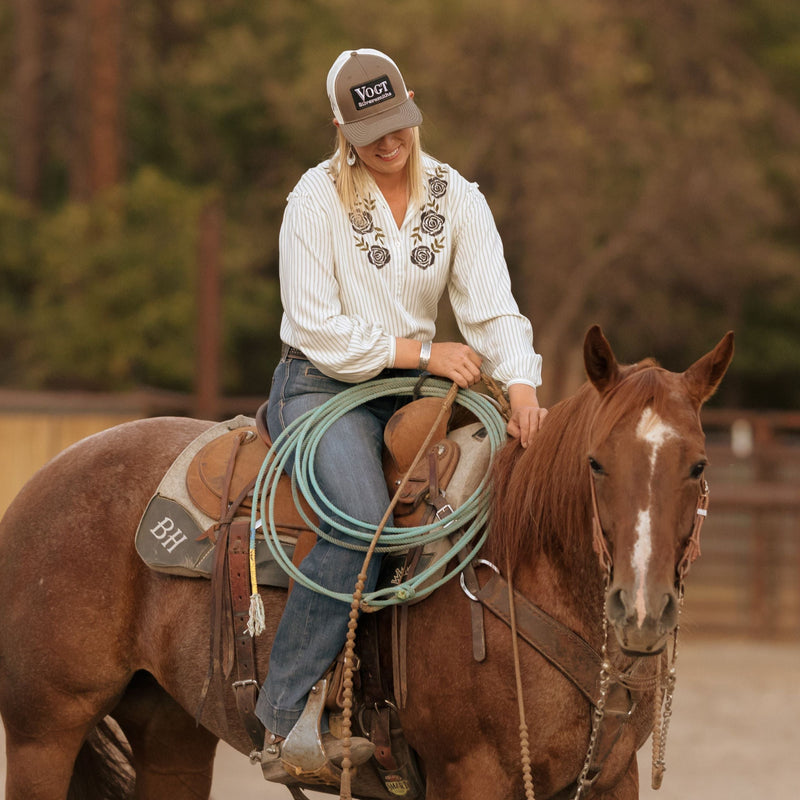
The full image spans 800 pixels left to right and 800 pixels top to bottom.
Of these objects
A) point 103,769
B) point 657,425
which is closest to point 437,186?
→ point 657,425

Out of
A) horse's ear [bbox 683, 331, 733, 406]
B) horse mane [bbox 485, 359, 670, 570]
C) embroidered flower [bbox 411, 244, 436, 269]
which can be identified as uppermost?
embroidered flower [bbox 411, 244, 436, 269]

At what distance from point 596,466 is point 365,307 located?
0.94 metres

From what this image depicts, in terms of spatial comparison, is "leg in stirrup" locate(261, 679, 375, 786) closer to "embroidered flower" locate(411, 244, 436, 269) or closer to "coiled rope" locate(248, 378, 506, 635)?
"coiled rope" locate(248, 378, 506, 635)

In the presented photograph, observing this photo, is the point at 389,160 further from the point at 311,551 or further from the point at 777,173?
the point at 777,173

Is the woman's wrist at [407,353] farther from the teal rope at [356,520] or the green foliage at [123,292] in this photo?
the green foliage at [123,292]

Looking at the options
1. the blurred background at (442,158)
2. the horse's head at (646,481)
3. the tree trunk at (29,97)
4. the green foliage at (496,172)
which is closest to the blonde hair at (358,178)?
the horse's head at (646,481)

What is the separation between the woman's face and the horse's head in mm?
887

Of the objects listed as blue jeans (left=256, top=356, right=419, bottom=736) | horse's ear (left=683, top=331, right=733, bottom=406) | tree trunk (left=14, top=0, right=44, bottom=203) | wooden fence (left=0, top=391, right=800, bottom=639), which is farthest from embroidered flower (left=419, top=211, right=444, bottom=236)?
tree trunk (left=14, top=0, right=44, bottom=203)

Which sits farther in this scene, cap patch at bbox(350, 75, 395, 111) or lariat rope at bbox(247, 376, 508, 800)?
cap patch at bbox(350, 75, 395, 111)

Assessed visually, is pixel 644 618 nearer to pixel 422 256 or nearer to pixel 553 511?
pixel 553 511

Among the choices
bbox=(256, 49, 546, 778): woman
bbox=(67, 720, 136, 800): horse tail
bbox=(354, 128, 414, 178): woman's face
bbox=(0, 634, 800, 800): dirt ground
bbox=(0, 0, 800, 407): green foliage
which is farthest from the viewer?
bbox=(0, 0, 800, 407): green foliage

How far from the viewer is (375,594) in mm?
3172

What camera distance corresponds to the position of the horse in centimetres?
271

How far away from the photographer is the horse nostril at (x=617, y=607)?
2.63 m
